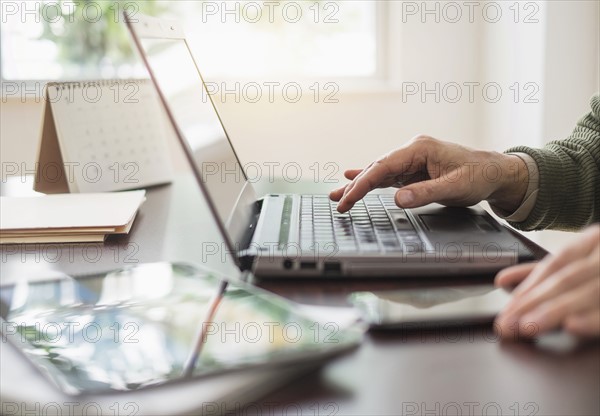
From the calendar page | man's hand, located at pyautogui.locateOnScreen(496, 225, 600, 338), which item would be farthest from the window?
man's hand, located at pyautogui.locateOnScreen(496, 225, 600, 338)

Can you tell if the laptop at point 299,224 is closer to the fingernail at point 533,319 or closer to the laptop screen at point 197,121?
the laptop screen at point 197,121

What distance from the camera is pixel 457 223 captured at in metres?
0.84

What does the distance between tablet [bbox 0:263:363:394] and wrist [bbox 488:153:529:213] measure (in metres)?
0.47

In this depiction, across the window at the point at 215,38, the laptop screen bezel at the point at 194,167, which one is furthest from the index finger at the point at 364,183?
the window at the point at 215,38

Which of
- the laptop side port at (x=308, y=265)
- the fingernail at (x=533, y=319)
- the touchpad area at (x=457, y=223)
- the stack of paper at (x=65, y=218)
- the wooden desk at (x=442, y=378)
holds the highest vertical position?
the fingernail at (x=533, y=319)

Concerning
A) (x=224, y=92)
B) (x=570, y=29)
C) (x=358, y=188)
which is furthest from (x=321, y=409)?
(x=224, y=92)

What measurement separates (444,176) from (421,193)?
5 cm

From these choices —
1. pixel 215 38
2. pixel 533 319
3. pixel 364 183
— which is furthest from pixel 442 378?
pixel 215 38

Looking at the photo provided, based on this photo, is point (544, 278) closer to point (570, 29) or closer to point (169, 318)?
point (169, 318)

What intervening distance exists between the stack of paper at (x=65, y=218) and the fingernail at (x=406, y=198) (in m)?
0.36

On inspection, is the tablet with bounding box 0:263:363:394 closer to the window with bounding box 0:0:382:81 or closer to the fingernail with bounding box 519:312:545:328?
the fingernail with bounding box 519:312:545:328

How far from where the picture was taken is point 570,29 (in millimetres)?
2293

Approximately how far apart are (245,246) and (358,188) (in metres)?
0.23

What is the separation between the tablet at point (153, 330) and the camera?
464 millimetres
